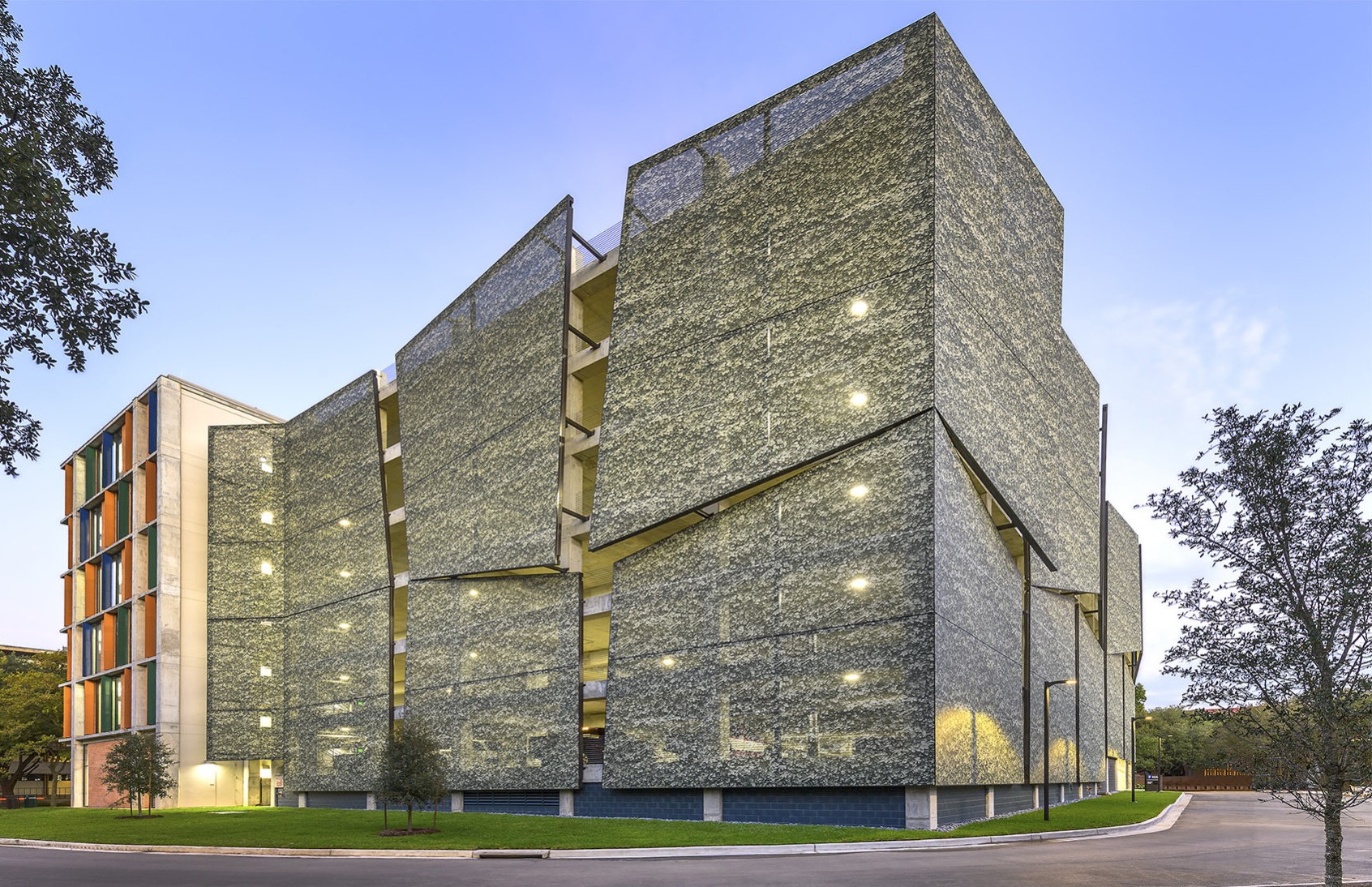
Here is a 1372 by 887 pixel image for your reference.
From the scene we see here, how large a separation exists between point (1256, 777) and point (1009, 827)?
13.5 metres

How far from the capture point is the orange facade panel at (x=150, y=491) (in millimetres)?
54906

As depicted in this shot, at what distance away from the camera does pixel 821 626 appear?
27.2 meters

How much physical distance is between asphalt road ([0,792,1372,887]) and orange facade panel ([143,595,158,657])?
29.9m

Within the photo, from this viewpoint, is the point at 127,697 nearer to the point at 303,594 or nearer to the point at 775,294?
the point at 303,594

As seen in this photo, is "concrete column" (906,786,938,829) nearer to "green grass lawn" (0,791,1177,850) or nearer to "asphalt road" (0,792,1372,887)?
"green grass lawn" (0,791,1177,850)

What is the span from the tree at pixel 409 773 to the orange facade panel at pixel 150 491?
3261 centimetres

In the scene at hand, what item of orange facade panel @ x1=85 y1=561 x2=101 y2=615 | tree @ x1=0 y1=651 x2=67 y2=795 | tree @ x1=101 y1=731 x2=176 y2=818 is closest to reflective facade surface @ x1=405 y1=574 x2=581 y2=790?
tree @ x1=101 y1=731 x2=176 y2=818

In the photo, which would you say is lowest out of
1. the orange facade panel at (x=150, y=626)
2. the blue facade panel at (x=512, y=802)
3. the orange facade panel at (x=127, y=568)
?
the blue facade panel at (x=512, y=802)

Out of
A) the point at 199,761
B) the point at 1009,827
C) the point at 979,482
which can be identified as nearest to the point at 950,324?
the point at 979,482

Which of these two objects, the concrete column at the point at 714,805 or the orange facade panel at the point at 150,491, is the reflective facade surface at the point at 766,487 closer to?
the concrete column at the point at 714,805

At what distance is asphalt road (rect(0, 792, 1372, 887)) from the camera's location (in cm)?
1616

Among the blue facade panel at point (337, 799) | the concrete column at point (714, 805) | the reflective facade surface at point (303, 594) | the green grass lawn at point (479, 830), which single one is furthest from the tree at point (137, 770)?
the concrete column at point (714, 805)

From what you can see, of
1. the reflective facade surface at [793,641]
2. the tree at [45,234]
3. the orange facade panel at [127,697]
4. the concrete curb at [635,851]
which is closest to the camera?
the tree at [45,234]

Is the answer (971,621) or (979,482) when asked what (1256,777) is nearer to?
(971,621)
